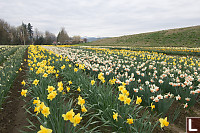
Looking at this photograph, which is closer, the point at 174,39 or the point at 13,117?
the point at 13,117

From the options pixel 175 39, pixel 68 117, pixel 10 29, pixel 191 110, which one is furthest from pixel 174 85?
pixel 10 29

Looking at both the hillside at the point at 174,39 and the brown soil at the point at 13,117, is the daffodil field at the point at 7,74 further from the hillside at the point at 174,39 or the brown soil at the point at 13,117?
the hillside at the point at 174,39

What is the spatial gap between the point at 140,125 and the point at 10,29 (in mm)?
64128

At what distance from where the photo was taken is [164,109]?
212cm

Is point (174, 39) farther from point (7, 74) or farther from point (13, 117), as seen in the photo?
point (13, 117)

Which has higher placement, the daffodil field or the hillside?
the hillside

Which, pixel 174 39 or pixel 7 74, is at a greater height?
pixel 174 39

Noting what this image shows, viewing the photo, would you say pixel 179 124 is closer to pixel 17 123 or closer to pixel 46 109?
pixel 46 109

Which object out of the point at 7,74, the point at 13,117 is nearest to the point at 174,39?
the point at 7,74

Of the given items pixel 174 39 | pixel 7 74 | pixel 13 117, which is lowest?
pixel 13 117

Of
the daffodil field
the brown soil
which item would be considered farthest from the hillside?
the brown soil

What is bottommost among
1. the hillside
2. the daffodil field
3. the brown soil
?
the brown soil

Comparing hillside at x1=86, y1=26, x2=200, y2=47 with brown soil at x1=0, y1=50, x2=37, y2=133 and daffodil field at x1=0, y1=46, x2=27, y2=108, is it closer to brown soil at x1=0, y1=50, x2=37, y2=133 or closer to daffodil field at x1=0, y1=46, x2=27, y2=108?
daffodil field at x1=0, y1=46, x2=27, y2=108

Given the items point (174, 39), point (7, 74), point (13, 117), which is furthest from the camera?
point (174, 39)
